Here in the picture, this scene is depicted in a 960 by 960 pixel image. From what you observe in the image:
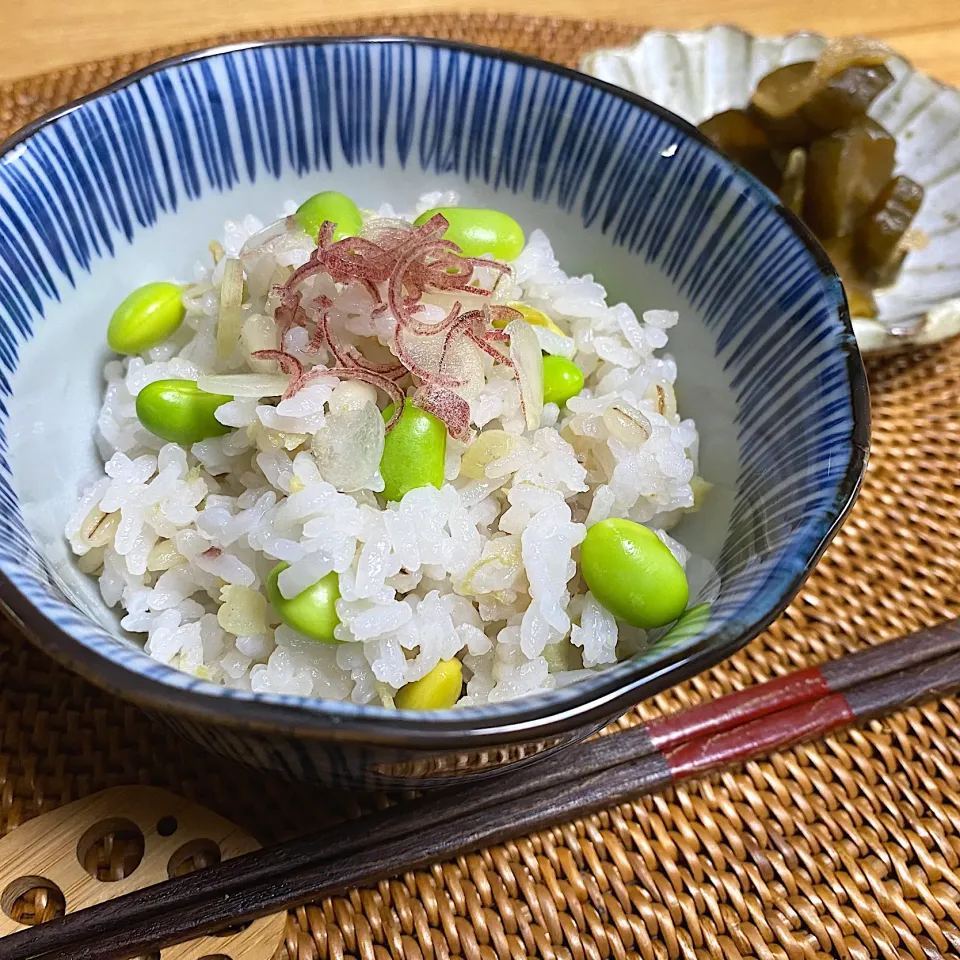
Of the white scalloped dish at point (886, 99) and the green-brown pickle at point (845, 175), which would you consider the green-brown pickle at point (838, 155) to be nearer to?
the green-brown pickle at point (845, 175)

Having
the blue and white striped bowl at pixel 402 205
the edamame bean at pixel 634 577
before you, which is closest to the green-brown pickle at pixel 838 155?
the blue and white striped bowl at pixel 402 205

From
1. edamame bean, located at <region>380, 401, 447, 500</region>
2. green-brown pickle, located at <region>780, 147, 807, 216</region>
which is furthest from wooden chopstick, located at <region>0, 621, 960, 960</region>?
green-brown pickle, located at <region>780, 147, 807, 216</region>

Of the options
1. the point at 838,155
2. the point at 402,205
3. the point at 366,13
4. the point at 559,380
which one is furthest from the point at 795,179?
the point at 366,13

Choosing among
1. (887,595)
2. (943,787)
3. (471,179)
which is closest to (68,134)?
(471,179)

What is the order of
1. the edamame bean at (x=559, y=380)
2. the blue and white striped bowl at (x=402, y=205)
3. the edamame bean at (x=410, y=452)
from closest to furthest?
the blue and white striped bowl at (x=402, y=205), the edamame bean at (x=410, y=452), the edamame bean at (x=559, y=380)

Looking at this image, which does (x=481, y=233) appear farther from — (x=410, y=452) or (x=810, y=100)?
(x=810, y=100)

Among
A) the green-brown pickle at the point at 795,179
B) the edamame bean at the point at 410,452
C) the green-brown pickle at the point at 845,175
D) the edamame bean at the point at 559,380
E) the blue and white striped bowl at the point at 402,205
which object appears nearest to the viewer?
the blue and white striped bowl at the point at 402,205
